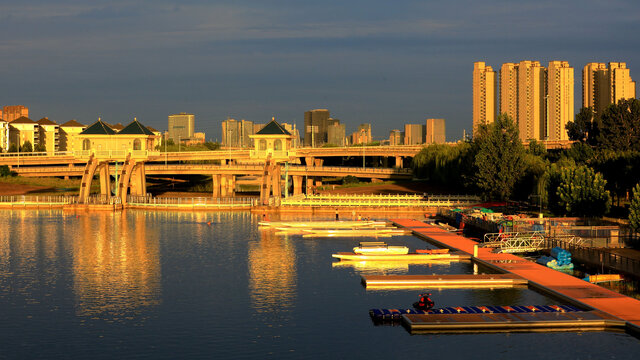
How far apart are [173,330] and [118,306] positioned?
22.8ft

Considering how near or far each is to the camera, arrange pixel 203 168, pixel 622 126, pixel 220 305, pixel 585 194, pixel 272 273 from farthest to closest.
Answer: pixel 203 168
pixel 622 126
pixel 585 194
pixel 272 273
pixel 220 305

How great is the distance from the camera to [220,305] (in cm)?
4919

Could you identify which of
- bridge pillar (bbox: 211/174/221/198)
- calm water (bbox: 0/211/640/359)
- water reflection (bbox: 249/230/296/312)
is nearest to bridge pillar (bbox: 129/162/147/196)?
bridge pillar (bbox: 211/174/221/198)

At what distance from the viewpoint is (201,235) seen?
87.9 meters

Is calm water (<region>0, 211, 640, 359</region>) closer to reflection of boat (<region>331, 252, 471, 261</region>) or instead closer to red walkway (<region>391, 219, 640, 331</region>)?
red walkway (<region>391, 219, 640, 331</region>)

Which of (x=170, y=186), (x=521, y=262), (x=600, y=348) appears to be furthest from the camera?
(x=170, y=186)

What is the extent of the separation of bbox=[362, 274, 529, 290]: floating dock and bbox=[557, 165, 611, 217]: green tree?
90.3 feet

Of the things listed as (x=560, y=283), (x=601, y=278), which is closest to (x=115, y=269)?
(x=560, y=283)

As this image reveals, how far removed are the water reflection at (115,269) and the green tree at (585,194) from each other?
134ft

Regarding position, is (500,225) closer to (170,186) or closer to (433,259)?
(433,259)

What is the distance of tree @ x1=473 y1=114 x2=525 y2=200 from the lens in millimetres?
107438

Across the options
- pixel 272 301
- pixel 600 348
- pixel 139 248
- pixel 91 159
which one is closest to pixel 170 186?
pixel 91 159

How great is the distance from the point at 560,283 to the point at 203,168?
365 feet

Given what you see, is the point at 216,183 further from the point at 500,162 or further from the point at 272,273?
the point at 272,273
